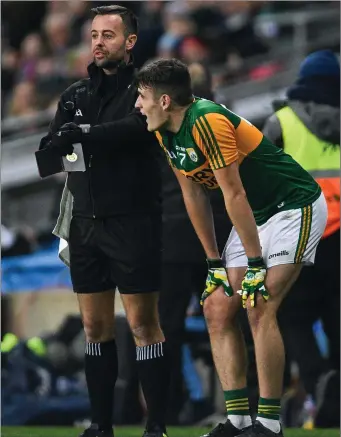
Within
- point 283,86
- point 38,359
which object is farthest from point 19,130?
point 38,359

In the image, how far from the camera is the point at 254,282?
632 cm

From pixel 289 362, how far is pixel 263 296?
349 cm

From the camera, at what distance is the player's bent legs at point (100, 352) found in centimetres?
681

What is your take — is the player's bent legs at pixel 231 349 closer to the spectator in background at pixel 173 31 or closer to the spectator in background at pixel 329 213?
the spectator in background at pixel 329 213

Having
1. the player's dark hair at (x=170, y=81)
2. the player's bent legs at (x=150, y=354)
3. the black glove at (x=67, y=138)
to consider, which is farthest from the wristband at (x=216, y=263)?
the black glove at (x=67, y=138)

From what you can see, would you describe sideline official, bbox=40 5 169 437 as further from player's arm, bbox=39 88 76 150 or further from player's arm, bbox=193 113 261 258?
player's arm, bbox=193 113 261 258

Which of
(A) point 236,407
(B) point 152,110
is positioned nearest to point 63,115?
(B) point 152,110

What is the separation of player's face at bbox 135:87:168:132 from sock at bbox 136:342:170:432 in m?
1.16

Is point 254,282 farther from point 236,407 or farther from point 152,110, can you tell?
point 152,110

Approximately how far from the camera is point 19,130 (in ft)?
55.4

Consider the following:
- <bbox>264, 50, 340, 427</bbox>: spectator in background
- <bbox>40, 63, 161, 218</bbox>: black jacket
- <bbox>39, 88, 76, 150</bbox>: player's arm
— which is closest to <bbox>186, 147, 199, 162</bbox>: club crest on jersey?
<bbox>40, 63, 161, 218</bbox>: black jacket

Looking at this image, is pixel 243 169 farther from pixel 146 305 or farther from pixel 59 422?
pixel 59 422

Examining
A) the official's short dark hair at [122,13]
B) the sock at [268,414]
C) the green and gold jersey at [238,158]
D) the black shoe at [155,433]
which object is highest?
the official's short dark hair at [122,13]

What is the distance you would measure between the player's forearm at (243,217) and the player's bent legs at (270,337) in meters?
0.22
